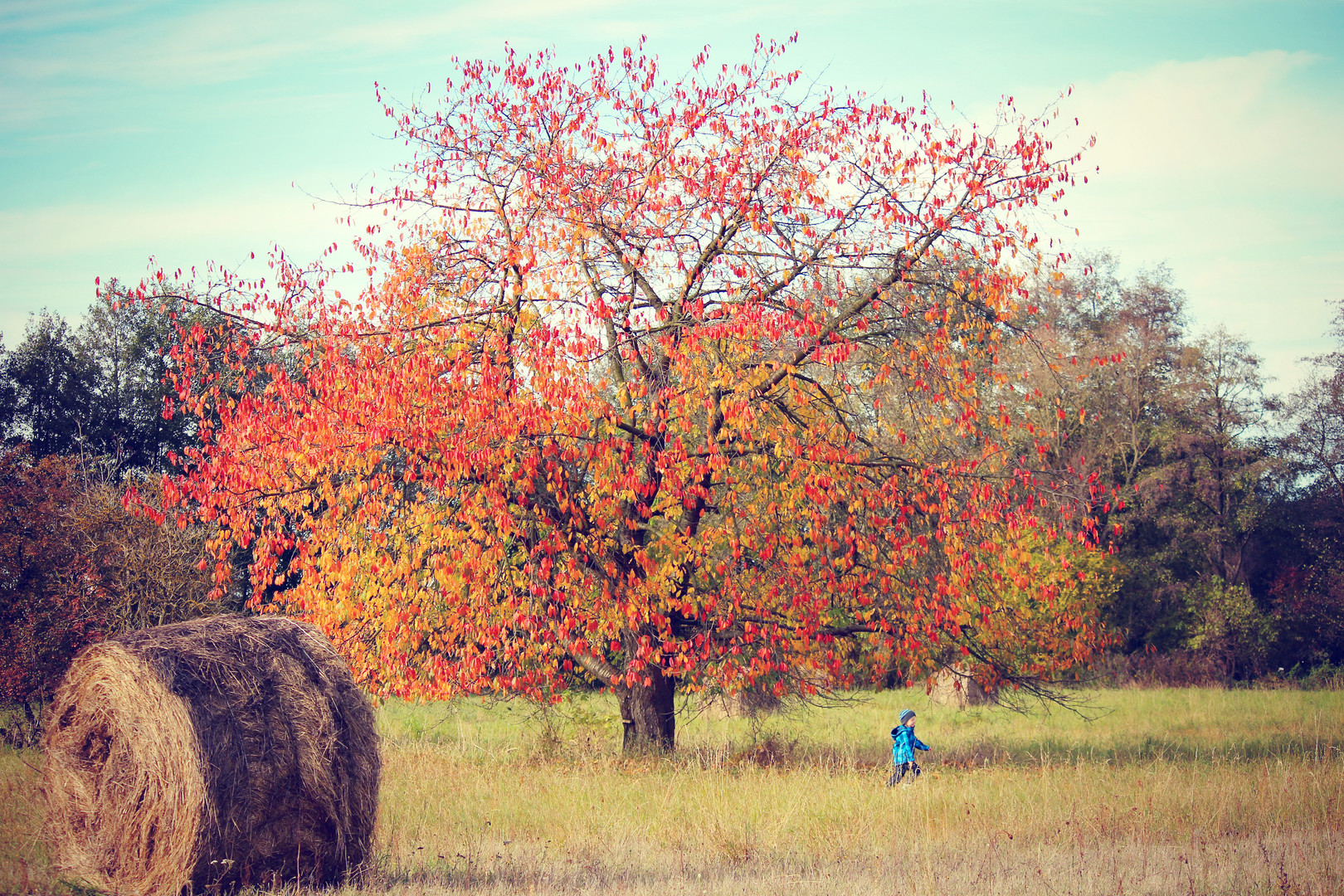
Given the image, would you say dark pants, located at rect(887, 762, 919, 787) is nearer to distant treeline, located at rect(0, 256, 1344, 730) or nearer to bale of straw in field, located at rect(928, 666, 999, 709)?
bale of straw in field, located at rect(928, 666, 999, 709)

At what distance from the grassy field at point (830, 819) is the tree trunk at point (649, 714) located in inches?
14.6

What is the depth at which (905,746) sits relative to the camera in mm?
10234

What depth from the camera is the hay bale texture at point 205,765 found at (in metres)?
6.21

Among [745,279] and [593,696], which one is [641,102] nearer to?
[745,279]

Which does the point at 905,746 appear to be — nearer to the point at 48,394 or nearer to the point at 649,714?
the point at 649,714

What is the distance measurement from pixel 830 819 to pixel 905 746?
86.4 inches

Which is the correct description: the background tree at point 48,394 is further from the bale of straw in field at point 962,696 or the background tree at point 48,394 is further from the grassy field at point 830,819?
the bale of straw in field at point 962,696

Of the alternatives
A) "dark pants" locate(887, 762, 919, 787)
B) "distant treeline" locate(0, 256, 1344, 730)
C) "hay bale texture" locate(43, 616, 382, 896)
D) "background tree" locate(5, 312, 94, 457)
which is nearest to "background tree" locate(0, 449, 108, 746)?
"hay bale texture" locate(43, 616, 382, 896)

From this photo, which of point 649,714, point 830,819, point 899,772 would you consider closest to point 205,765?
point 830,819

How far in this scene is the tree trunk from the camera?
41.4 feet

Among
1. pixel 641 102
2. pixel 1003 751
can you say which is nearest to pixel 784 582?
pixel 1003 751

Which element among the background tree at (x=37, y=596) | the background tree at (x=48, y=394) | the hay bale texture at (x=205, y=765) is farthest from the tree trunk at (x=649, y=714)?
the background tree at (x=48, y=394)

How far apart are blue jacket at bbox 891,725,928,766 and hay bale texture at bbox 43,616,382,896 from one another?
5.58m

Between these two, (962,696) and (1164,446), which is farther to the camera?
(1164,446)
